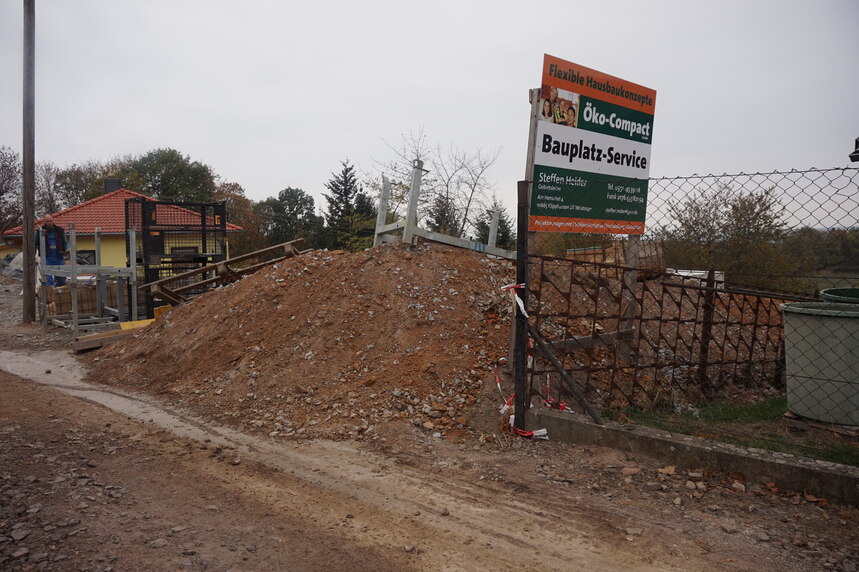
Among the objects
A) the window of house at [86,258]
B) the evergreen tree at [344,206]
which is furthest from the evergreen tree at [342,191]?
the window of house at [86,258]

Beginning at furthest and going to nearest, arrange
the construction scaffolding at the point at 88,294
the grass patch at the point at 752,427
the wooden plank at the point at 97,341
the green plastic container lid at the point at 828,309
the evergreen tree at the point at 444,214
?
the evergreen tree at the point at 444,214, the construction scaffolding at the point at 88,294, the wooden plank at the point at 97,341, the green plastic container lid at the point at 828,309, the grass patch at the point at 752,427

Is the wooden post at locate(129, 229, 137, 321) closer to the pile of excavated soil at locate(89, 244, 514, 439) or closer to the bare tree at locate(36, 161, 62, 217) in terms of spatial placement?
the pile of excavated soil at locate(89, 244, 514, 439)

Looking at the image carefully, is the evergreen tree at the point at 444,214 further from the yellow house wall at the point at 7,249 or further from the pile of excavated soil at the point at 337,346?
the yellow house wall at the point at 7,249

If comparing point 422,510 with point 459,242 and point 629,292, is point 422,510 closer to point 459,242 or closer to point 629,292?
point 629,292

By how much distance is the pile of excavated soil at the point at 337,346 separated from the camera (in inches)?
229

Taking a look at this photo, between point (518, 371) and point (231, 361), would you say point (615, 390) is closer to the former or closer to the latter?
point (518, 371)

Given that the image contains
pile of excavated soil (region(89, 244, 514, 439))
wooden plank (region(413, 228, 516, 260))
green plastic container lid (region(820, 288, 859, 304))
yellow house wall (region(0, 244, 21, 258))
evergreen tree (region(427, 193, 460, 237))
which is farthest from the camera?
yellow house wall (region(0, 244, 21, 258))

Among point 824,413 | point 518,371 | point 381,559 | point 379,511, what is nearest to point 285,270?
point 518,371

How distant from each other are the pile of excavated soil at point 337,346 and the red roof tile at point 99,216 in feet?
69.9

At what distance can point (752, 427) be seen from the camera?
5152 millimetres

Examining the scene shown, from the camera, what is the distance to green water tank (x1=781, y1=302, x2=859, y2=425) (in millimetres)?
4555

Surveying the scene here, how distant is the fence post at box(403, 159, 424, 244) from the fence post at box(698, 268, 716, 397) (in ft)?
11.7

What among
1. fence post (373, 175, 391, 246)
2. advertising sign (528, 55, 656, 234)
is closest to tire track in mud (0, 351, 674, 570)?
advertising sign (528, 55, 656, 234)

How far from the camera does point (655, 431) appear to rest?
177 inches
